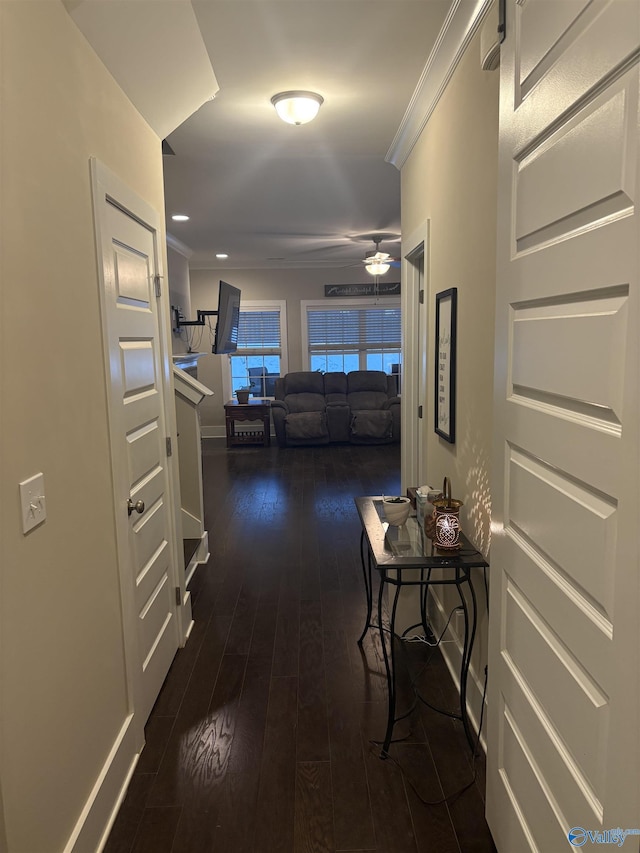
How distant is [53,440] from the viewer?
4.84 ft

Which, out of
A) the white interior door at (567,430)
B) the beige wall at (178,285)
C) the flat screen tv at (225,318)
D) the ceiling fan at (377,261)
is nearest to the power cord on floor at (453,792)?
the white interior door at (567,430)

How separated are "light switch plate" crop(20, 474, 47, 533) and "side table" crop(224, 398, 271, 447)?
672cm

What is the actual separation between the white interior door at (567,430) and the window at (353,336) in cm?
760

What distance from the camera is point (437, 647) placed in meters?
2.79

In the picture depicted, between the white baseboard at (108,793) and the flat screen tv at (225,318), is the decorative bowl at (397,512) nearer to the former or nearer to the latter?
the white baseboard at (108,793)

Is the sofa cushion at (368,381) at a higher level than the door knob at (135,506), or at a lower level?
higher

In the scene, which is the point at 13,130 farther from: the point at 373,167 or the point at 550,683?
the point at 373,167

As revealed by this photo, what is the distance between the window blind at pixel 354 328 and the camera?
9.03 m

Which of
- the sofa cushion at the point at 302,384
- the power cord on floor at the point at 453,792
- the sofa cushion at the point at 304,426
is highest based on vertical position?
the sofa cushion at the point at 302,384

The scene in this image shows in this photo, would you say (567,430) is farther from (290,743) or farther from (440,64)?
(440,64)

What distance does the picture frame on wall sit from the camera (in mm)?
2518

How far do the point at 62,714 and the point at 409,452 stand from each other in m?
2.61

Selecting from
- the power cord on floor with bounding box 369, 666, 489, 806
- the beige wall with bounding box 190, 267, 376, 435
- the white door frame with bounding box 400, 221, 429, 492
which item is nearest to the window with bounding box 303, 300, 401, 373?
the beige wall with bounding box 190, 267, 376, 435

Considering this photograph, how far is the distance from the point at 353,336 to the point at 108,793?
788 centimetres
